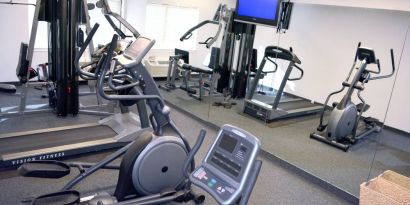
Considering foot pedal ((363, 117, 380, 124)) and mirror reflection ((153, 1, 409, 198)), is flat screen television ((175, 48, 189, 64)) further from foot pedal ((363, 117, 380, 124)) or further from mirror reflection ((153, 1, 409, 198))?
foot pedal ((363, 117, 380, 124))

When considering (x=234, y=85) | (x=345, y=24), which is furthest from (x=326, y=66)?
(x=234, y=85)

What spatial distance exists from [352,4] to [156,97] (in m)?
2.83

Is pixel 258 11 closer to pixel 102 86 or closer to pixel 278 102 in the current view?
pixel 278 102

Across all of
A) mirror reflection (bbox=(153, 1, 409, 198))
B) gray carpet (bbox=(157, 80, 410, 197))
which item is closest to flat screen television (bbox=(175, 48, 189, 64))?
mirror reflection (bbox=(153, 1, 409, 198))

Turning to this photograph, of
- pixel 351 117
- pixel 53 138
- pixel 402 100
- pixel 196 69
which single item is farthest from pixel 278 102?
pixel 53 138

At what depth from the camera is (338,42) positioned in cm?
400

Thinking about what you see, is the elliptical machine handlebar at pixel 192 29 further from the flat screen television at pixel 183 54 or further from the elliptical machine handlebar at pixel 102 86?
the elliptical machine handlebar at pixel 102 86

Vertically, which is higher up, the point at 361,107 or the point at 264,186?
the point at 361,107

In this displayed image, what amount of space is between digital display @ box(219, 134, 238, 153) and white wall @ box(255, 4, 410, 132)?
8.22 ft

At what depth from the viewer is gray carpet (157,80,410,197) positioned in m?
3.57

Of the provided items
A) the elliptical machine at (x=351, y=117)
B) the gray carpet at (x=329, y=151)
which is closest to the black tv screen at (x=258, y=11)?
the elliptical machine at (x=351, y=117)

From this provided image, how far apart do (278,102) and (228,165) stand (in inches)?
134

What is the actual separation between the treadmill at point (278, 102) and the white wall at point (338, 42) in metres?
0.10

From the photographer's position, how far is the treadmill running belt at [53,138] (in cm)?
309
